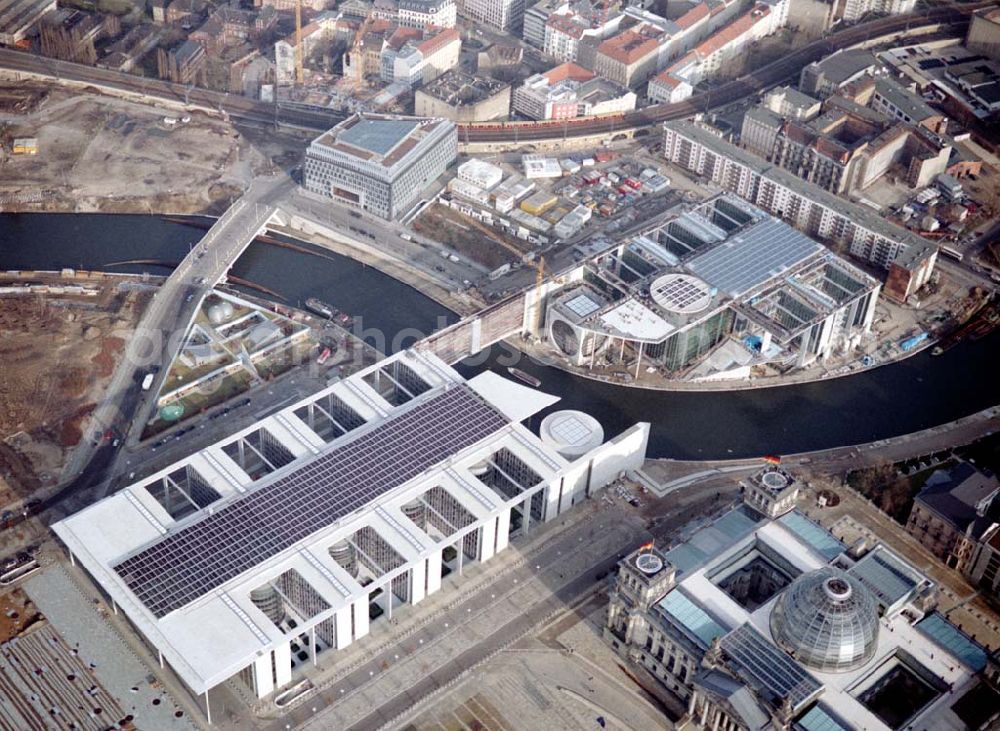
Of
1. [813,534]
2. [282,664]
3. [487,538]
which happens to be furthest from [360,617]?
[813,534]

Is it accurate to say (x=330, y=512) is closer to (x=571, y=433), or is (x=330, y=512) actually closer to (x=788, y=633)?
(x=571, y=433)

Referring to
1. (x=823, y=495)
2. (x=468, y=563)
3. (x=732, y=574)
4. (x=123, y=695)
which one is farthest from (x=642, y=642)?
(x=123, y=695)

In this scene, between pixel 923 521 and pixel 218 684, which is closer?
pixel 218 684

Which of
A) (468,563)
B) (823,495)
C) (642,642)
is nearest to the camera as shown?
(642,642)

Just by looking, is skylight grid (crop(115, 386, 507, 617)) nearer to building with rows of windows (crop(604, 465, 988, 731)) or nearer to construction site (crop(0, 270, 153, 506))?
construction site (crop(0, 270, 153, 506))

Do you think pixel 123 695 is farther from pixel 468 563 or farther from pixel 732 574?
pixel 732 574

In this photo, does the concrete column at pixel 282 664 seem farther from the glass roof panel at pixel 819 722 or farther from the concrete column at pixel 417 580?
the glass roof panel at pixel 819 722
